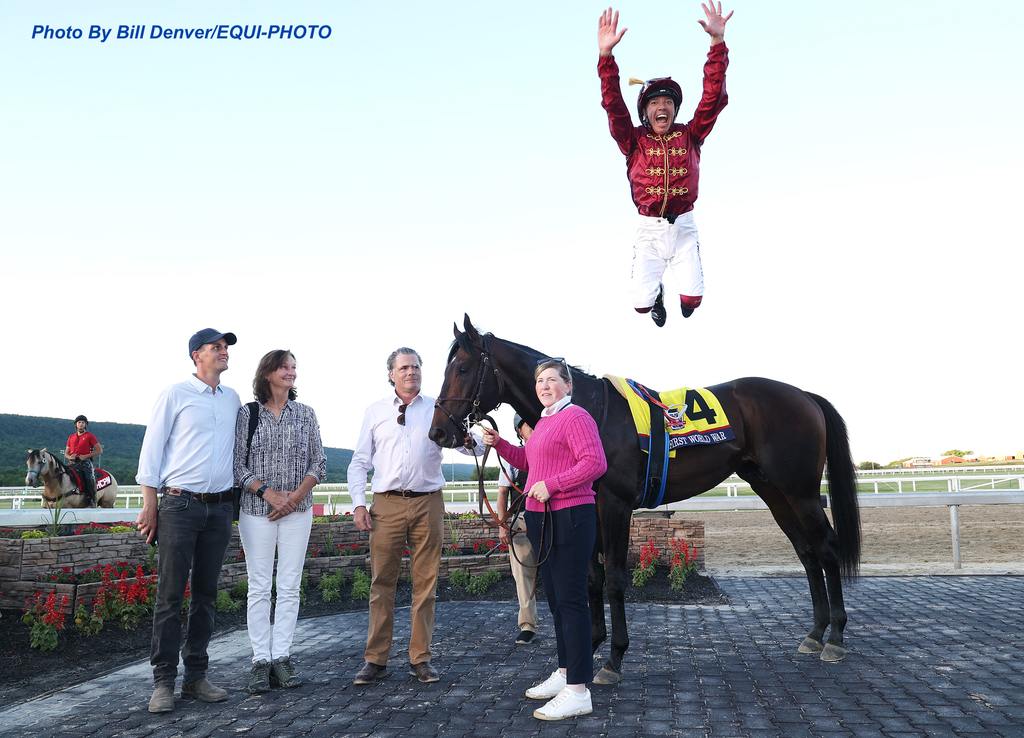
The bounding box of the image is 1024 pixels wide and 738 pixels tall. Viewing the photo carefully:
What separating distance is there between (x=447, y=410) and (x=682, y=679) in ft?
7.79

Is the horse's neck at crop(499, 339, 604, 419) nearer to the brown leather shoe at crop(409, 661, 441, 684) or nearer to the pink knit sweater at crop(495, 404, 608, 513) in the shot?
the pink knit sweater at crop(495, 404, 608, 513)

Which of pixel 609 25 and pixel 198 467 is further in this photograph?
pixel 609 25

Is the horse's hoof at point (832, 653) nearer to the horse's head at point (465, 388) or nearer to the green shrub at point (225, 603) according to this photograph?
the horse's head at point (465, 388)

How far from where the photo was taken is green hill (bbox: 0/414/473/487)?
6025cm

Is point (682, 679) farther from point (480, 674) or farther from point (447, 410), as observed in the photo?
point (447, 410)

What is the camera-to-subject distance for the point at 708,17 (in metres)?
4.96

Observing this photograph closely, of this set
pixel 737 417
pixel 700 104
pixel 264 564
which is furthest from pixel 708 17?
pixel 264 564

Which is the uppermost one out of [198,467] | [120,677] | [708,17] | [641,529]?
[708,17]

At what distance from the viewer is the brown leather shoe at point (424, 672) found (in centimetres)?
501

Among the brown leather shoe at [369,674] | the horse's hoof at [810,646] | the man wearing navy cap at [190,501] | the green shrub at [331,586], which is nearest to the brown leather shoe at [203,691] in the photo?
the man wearing navy cap at [190,501]

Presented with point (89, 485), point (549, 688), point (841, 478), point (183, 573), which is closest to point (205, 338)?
point (183, 573)

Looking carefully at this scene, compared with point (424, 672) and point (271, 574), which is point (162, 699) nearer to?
point (271, 574)

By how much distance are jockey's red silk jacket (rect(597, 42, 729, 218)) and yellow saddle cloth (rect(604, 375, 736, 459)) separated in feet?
4.51

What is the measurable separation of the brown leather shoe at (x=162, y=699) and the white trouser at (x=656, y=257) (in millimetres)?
3909
